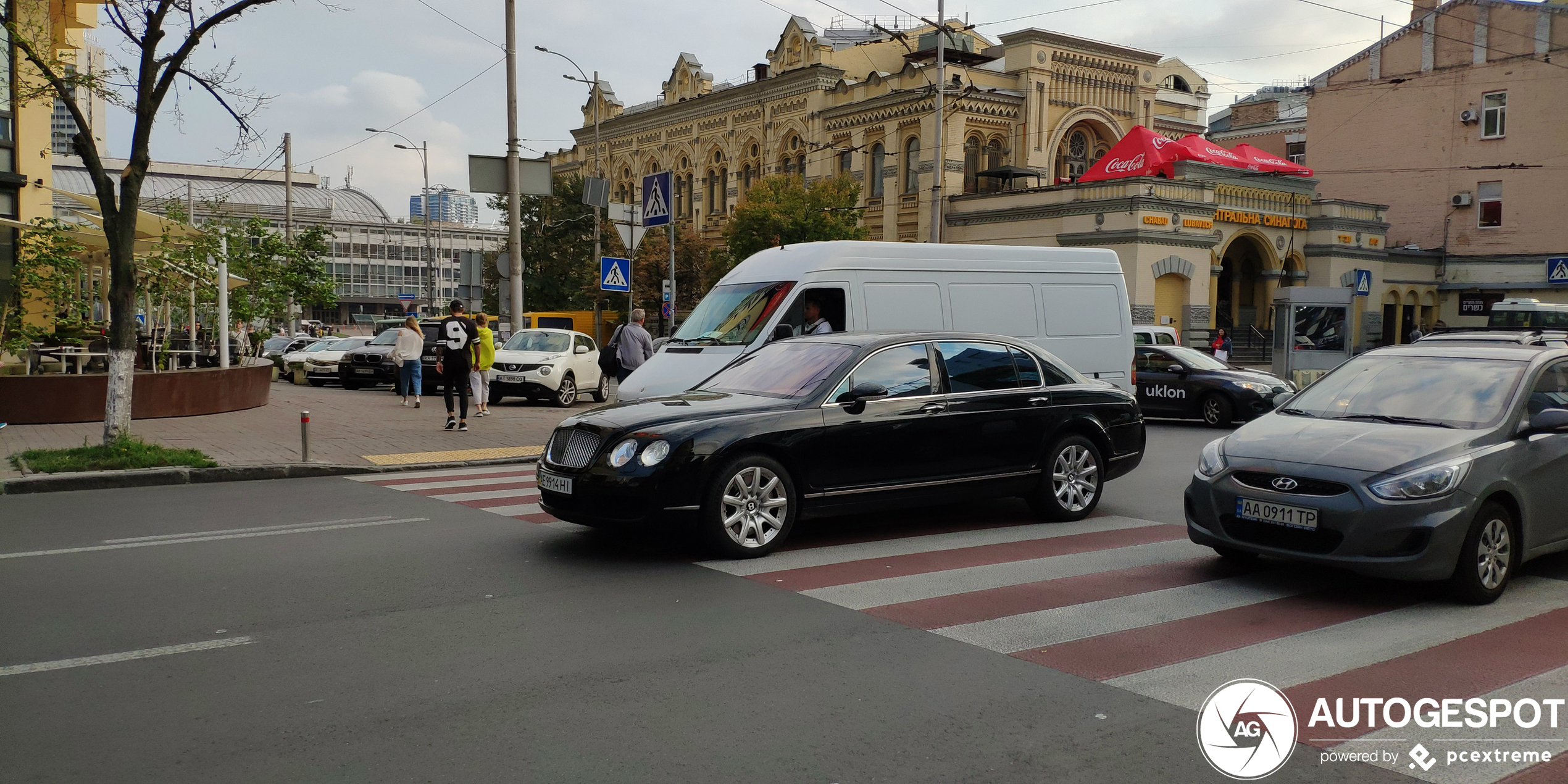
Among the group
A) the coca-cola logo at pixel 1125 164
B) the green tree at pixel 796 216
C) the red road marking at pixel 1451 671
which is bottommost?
the red road marking at pixel 1451 671

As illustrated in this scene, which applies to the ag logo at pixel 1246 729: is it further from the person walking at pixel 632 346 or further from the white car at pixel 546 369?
the white car at pixel 546 369

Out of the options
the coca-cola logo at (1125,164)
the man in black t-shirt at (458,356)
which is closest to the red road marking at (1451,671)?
the man in black t-shirt at (458,356)

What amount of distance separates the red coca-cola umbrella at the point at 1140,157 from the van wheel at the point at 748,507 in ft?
100

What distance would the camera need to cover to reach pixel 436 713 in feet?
14.5

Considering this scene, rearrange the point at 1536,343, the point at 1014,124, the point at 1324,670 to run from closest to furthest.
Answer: the point at 1324,670
the point at 1536,343
the point at 1014,124

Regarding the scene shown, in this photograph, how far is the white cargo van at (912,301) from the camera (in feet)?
41.8

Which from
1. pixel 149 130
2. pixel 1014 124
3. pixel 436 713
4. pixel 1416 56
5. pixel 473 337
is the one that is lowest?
pixel 436 713

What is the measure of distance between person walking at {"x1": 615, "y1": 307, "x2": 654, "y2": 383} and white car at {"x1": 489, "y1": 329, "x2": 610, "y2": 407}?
486 cm

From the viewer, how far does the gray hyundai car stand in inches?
244

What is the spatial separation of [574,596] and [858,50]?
155ft

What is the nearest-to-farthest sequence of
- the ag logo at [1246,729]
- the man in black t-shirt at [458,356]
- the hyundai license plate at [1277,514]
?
the ag logo at [1246,729] → the hyundai license plate at [1277,514] → the man in black t-shirt at [458,356]

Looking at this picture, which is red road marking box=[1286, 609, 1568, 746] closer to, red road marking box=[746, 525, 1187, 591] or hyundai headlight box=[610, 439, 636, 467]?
red road marking box=[746, 525, 1187, 591]

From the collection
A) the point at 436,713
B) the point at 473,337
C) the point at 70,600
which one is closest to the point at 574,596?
the point at 436,713

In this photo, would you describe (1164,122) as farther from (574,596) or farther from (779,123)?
(574,596)
